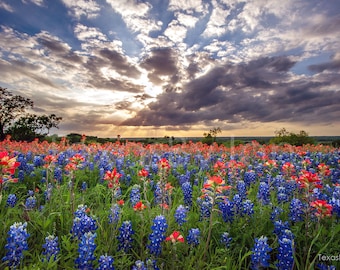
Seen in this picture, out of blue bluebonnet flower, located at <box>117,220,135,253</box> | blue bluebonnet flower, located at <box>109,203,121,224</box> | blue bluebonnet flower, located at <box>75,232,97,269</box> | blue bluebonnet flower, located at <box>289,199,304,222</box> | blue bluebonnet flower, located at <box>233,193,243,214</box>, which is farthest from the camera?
blue bluebonnet flower, located at <box>233,193,243,214</box>

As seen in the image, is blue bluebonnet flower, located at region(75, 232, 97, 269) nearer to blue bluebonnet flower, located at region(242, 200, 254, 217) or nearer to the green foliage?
blue bluebonnet flower, located at region(242, 200, 254, 217)

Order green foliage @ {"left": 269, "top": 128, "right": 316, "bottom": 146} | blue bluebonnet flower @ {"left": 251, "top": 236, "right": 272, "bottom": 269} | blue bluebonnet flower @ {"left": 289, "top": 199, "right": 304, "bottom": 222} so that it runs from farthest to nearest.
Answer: green foliage @ {"left": 269, "top": 128, "right": 316, "bottom": 146}
blue bluebonnet flower @ {"left": 289, "top": 199, "right": 304, "bottom": 222}
blue bluebonnet flower @ {"left": 251, "top": 236, "right": 272, "bottom": 269}

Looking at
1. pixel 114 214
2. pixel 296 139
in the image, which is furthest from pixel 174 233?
pixel 296 139

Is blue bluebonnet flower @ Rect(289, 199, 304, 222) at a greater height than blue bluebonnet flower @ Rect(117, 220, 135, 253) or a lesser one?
greater

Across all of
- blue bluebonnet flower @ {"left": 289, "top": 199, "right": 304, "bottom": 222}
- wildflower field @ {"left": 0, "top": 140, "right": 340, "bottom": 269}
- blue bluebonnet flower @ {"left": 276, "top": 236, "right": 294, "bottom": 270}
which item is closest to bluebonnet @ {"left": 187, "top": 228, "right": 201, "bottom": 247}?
wildflower field @ {"left": 0, "top": 140, "right": 340, "bottom": 269}

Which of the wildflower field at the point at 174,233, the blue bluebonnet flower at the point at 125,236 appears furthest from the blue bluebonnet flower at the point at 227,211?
the blue bluebonnet flower at the point at 125,236

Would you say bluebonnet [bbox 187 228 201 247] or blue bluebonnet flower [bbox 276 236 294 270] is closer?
blue bluebonnet flower [bbox 276 236 294 270]

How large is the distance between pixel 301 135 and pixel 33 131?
77.2ft

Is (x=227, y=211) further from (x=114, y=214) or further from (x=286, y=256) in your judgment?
(x=114, y=214)

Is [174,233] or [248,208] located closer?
[174,233]

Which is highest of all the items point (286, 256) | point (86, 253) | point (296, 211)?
point (296, 211)

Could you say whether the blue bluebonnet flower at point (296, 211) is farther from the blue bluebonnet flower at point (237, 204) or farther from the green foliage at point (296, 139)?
the green foliage at point (296, 139)

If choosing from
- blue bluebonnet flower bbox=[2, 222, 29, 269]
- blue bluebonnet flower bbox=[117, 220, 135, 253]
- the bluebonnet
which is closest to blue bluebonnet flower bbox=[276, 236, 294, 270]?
the bluebonnet

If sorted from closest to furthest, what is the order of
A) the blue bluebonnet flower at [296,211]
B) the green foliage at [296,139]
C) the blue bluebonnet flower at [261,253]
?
the blue bluebonnet flower at [261,253] → the blue bluebonnet flower at [296,211] → the green foliage at [296,139]
